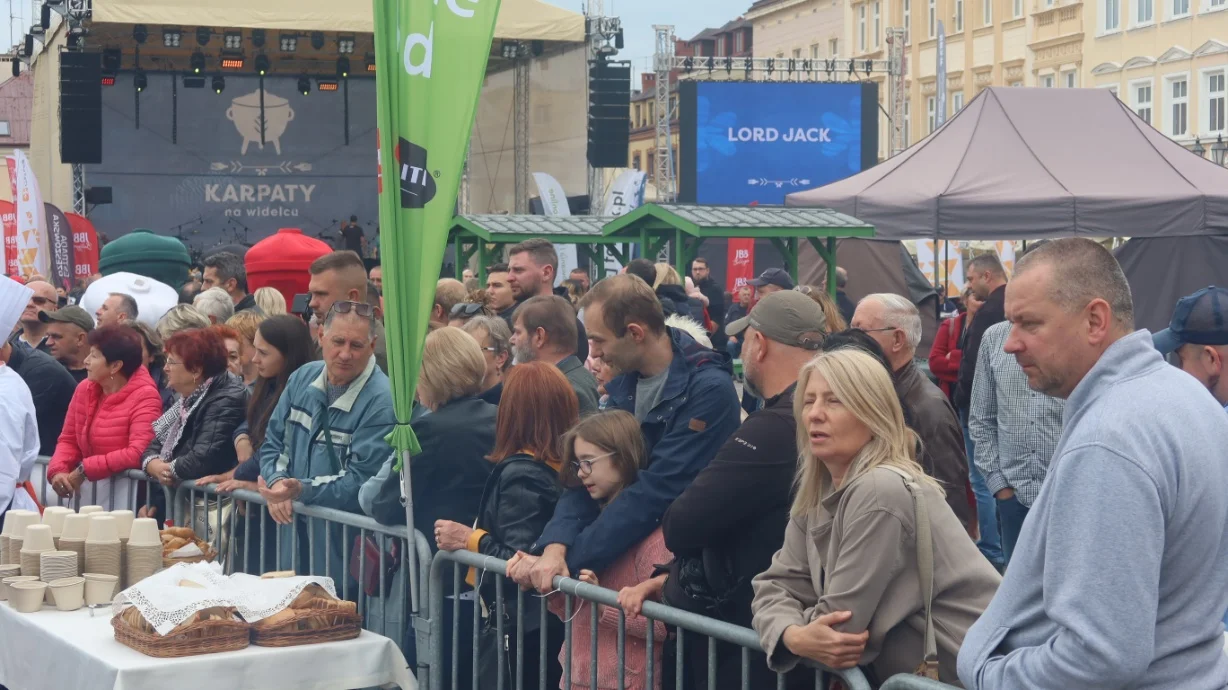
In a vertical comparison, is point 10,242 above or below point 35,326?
above

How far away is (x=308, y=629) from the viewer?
4383mm

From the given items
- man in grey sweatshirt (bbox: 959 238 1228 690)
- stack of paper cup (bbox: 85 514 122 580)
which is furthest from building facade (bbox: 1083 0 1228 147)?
man in grey sweatshirt (bbox: 959 238 1228 690)

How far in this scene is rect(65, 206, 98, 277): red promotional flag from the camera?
1769 centimetres

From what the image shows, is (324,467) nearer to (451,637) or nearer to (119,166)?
(451,637)

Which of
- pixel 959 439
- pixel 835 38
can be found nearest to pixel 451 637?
pixel 959 439

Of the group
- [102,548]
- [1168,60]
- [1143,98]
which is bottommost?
[102,548]

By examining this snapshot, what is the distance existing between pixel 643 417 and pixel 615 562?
1.53 ft

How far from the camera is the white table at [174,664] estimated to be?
4.14 metres

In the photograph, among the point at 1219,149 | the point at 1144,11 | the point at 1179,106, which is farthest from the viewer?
the point at 1144,11

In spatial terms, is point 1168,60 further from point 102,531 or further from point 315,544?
point 102,531

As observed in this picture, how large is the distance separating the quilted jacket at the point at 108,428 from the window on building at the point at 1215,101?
36257 mm

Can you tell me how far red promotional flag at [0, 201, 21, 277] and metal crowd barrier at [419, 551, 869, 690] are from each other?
11792mm

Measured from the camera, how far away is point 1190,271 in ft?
44.8

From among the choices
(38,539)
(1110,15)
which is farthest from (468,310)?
(1110,15)
